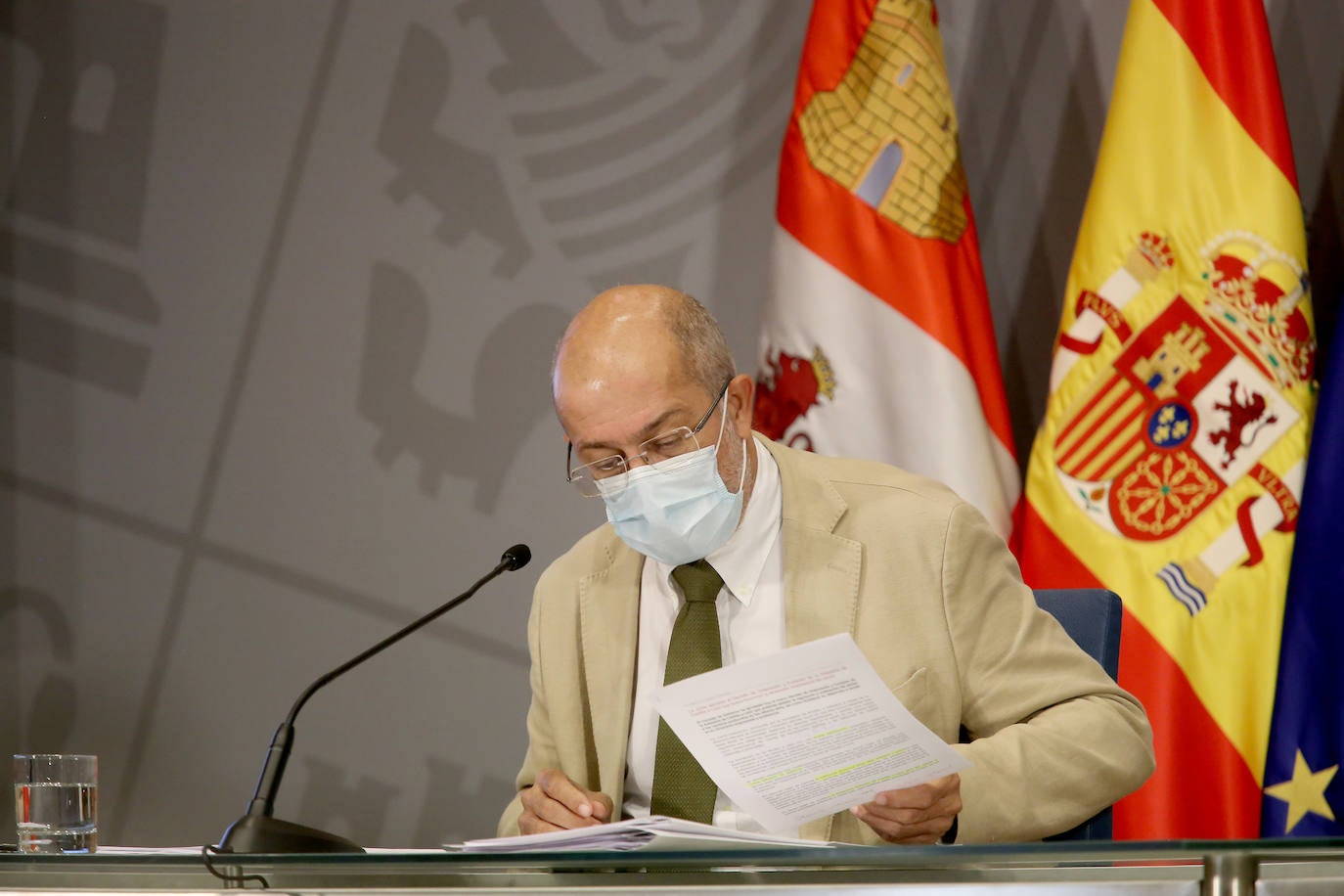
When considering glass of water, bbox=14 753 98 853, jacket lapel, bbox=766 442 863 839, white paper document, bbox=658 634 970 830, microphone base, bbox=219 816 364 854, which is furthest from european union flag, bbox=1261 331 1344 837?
glass of water, bbox=14 753 98 853

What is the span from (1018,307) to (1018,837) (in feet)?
5.28

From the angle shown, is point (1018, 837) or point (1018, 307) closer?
point (1018, 837)

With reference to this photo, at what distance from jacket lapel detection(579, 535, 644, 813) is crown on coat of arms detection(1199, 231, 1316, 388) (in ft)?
3.92

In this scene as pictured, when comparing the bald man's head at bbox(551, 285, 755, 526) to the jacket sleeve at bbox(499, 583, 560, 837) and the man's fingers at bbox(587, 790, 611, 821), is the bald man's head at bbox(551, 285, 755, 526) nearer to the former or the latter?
the jacket sleeve at bbox(499, 583, 560, 837)

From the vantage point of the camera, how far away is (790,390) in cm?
268

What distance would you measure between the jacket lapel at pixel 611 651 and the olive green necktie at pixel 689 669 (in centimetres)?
6

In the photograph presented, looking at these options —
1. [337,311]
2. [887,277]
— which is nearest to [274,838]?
[887,277]

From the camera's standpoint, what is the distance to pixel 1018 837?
1.57 meters

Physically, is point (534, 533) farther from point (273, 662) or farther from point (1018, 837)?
point (1018, 837)

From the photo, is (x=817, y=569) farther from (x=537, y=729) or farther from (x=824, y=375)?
(x=824, y=375)

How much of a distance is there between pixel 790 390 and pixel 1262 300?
84cm

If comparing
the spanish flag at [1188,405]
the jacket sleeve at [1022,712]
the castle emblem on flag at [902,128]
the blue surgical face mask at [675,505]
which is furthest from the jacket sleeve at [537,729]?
the castle emblem on flag at [902,128]

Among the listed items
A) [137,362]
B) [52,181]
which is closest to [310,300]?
[137,362]

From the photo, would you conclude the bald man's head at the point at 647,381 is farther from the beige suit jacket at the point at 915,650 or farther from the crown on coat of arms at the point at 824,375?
the crown on coat of arms at the point at 824,375
